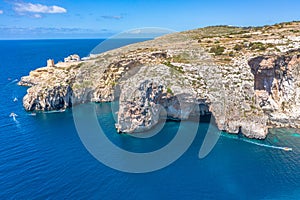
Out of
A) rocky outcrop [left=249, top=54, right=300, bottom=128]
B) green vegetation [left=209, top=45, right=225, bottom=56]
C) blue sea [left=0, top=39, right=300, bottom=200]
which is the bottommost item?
blue sea [left=0, top=39, right=300, bottom=200]

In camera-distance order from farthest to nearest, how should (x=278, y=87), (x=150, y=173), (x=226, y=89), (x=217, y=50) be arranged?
(x=217, y=50)
(x=278, y=87)
(x=226, y=89)
(x=150, y=173)

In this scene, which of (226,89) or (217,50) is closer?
(226,89)

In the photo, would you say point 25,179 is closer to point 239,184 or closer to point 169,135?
point 169,135

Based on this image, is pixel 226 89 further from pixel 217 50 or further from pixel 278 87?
pixel 217 50

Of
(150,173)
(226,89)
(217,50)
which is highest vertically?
(217,50)

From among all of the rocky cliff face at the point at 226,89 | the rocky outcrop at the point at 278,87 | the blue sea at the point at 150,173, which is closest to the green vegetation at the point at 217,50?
the rocky cliff face at the point at 226,89

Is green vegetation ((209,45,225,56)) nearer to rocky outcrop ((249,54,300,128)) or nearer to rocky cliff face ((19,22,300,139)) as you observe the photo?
rocky cliff face ((19,22,300,139))

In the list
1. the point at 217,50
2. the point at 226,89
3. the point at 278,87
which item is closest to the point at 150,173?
the point at 226,89

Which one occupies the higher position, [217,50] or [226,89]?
[217,50]

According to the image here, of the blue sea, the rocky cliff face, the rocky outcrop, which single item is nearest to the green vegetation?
the rocky cliff face
